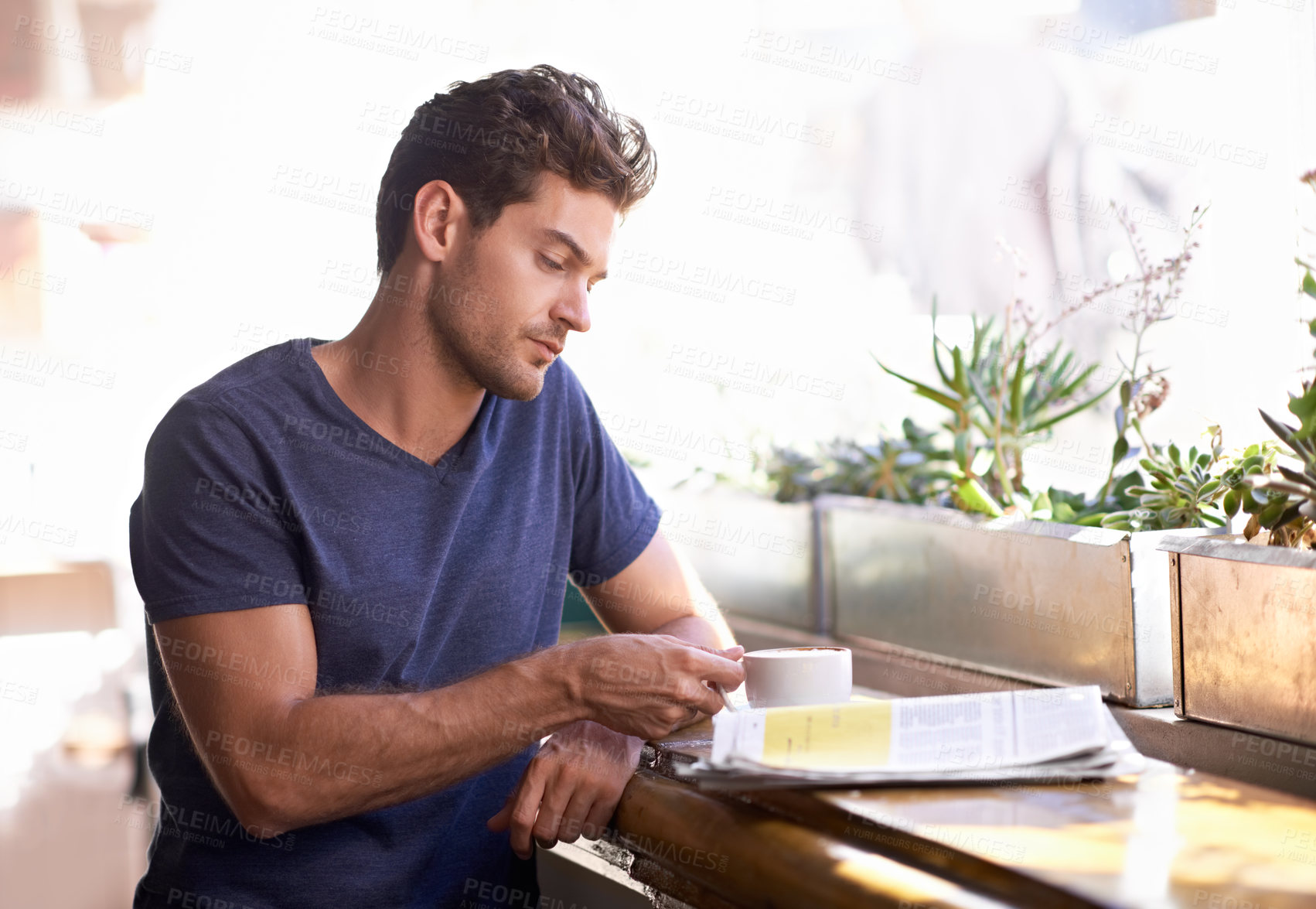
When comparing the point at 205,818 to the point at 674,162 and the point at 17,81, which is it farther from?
the point at 17,81

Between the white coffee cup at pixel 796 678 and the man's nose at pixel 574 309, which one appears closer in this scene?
the white coffee cup at pixel 796 678

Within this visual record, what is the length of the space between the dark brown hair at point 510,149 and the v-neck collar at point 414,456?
212 mm

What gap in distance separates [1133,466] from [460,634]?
0.92 metres

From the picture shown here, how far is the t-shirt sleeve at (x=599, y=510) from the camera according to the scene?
1.52 meters

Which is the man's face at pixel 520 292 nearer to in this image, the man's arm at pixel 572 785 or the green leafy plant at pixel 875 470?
the man's arm at pixel 572 785

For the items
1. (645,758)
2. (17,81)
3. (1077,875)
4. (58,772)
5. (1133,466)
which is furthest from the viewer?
(17,81)

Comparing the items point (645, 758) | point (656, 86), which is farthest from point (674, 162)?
point (645, 758)

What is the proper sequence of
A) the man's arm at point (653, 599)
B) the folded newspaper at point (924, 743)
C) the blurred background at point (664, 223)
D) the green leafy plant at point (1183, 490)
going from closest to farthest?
the folded newspaper at point (924, 743) → the green leafy plant at point (1183, 490) → the man's arm at point (653, 599) → the blurred background at point (664, 223)

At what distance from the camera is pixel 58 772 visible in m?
2.57

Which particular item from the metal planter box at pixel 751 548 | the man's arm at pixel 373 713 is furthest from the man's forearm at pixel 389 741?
the metal planter box at pixel 751 548

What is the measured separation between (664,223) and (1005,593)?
203 centimetres

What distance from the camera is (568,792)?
1.09m

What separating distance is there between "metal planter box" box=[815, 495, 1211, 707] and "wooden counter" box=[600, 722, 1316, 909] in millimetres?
345

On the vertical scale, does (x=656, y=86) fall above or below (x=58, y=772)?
above
